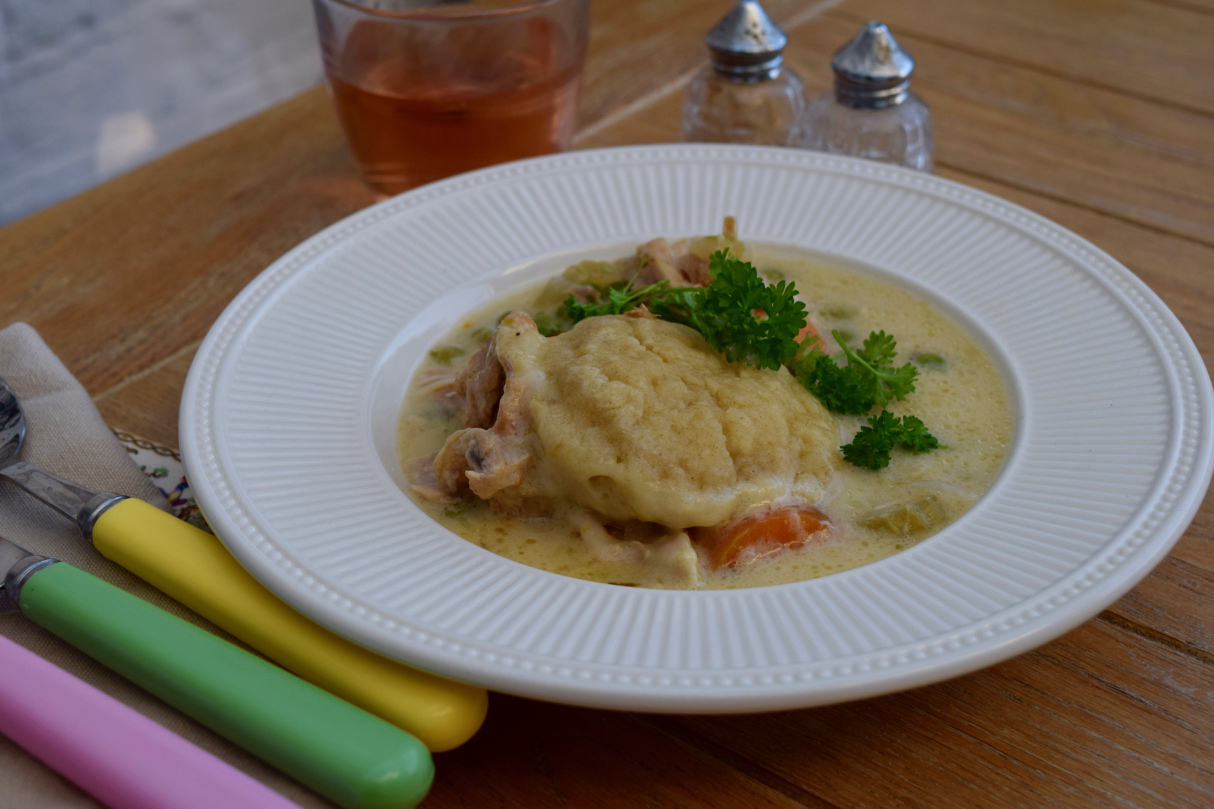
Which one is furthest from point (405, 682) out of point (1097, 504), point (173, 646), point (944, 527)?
point (1097, 504)

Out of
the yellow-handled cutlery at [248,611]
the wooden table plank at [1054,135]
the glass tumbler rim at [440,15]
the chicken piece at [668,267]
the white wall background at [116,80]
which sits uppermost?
the glass tumbler rim at [440,15]

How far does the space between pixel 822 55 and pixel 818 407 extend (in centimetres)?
222

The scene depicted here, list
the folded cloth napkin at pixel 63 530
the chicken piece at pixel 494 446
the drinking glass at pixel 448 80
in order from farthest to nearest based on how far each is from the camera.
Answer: the drinking glass at pixel 448 80 → the chicken piece at pixel 494 446 → the folded cloth napkin at pixel 63 530

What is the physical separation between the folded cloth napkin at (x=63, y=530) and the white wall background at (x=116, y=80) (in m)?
3.70

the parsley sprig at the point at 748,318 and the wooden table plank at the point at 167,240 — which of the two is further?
the wooden table plank at the point at 167,240

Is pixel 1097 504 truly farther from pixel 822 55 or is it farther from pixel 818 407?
pixel 822 55

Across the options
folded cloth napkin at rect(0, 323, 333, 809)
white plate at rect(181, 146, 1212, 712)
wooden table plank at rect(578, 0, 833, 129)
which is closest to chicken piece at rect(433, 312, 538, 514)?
white plate at rect(181, 146, 1212, 712)

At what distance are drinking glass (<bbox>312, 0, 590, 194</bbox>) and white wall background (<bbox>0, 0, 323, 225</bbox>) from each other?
3.30 m

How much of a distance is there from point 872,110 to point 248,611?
→ 2.30m

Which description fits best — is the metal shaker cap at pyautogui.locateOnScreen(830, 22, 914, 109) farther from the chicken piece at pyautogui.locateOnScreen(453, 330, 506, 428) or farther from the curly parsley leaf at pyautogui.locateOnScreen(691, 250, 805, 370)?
the chicken piece at pyautogui.locateOnScreen(453, 330, 506, 428)

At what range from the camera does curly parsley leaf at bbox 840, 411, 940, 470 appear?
6.83ft

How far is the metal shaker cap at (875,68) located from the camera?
2.96 meters

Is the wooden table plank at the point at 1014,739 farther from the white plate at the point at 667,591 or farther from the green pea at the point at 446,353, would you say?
the green pea at the point at 446,353

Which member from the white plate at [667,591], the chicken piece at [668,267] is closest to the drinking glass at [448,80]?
the white plate at [667,591]
